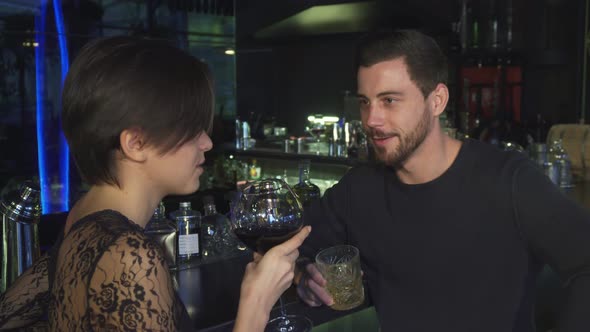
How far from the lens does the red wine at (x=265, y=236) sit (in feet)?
4.23

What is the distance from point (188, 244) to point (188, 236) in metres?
0.03

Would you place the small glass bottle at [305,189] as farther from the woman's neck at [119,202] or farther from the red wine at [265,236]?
the woman's neck at [119,202]

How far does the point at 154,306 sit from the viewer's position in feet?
3.10

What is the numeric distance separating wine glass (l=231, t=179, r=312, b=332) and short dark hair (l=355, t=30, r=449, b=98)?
0.54 m

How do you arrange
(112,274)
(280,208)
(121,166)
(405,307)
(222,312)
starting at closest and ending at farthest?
(112,274), (121,166), (280,208), (222,312), (405,307)

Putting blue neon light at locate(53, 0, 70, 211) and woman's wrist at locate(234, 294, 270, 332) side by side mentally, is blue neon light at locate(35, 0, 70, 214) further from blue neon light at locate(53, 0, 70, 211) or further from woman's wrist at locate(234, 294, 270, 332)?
woman's wrist at locate(234, 294, 270, 332)

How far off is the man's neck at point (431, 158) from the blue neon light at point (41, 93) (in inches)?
95.2

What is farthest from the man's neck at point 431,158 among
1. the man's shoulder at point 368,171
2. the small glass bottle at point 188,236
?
the small glass bottle at point 188,236

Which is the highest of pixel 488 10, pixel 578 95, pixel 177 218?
pixel 488 10

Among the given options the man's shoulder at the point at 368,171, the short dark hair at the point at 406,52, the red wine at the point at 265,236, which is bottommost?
the red wine at the point at 265,236

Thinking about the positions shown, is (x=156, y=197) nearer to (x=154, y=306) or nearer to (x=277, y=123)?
(x=154, y=306)

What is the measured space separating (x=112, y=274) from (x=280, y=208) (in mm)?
471

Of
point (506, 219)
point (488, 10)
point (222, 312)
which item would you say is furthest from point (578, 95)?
point (222, 312)

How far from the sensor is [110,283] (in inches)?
36.5
